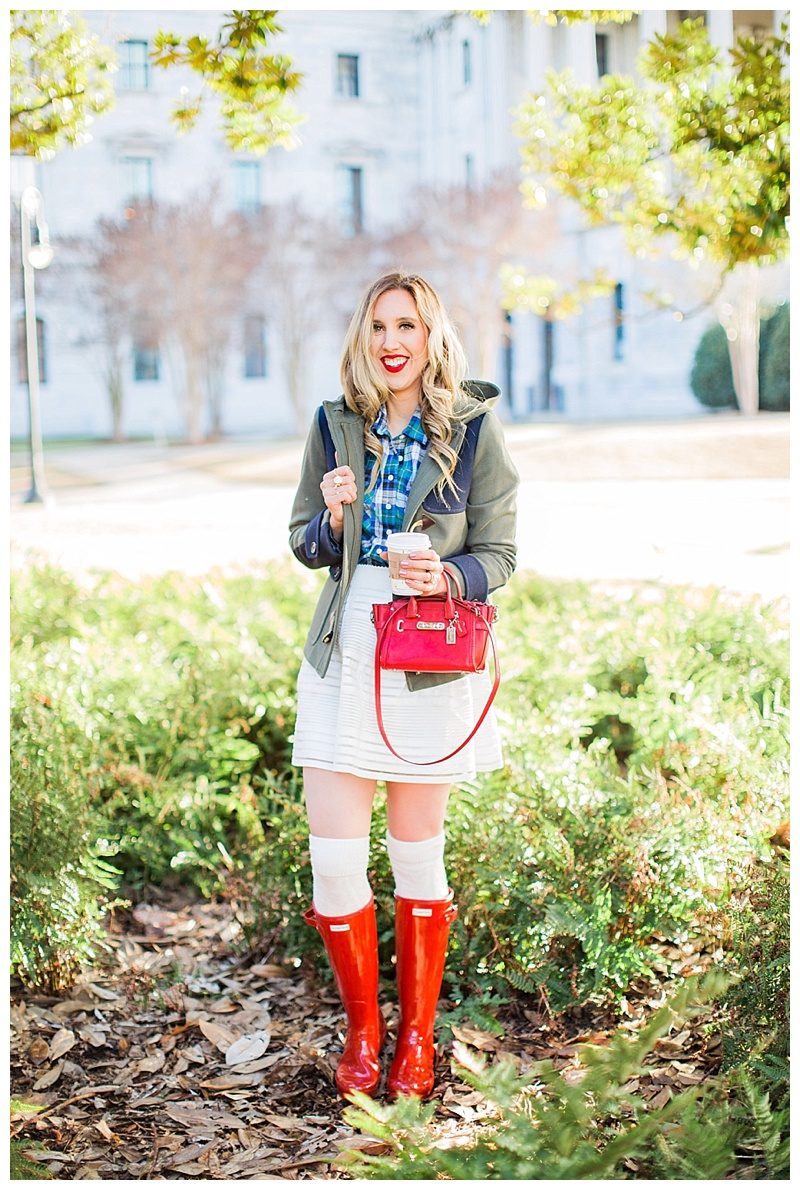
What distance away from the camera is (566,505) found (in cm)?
1823

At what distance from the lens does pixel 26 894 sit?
3.00 meters

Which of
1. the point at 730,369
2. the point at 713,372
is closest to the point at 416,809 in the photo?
the point at 730,369

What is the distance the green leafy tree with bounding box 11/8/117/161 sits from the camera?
147 inches

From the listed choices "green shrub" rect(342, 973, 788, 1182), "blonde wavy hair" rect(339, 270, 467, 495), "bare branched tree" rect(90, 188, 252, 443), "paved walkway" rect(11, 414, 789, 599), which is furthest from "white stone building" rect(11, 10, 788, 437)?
"green shrub" rect(342, 973, 788, 1182)

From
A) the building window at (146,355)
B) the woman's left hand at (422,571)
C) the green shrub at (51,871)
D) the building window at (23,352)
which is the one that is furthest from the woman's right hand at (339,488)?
the building window at (23,352)

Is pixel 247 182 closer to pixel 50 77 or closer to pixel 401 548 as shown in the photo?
pixel 50 77

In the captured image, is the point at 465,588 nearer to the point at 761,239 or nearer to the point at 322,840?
the point at 322,840

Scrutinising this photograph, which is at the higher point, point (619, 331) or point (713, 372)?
point (619, 331)

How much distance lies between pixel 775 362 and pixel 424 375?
20186 mm

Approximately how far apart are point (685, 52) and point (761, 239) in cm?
70

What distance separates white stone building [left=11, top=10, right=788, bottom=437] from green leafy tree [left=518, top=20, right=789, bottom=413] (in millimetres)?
21521

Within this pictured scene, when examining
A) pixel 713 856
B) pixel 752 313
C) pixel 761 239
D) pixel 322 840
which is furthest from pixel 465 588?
pixel 752 313

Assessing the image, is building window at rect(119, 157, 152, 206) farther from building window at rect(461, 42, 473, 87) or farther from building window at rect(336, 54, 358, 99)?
building window at rect(461, 42, 473, 87)

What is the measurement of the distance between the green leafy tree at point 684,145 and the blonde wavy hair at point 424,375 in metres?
1.17
